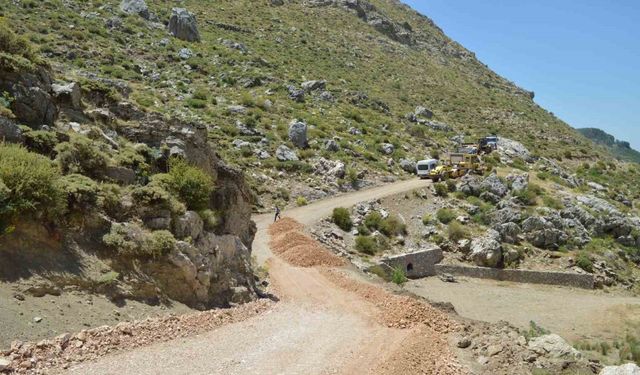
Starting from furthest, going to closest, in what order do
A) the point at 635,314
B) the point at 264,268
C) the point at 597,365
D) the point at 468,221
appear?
the point at 468,221 < the point at 635,314 < the point at 264,268 < the point at 597,365

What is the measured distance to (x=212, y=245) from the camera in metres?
13.5

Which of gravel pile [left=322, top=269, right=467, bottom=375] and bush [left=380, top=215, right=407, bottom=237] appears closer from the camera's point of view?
gravel pile [left=322, top=269, right=467, bottom=375]

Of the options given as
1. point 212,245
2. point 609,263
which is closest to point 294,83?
point 609,263

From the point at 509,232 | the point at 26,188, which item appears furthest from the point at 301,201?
the point at 26,188

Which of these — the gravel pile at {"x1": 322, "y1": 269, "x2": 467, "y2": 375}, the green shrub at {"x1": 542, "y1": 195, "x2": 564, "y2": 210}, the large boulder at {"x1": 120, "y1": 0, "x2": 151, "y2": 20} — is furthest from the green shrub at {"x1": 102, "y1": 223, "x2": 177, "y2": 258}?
the large boulder at {"x1": 120, "y1": 0, "x2": 151, "y2": 20}

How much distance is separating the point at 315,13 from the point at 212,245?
264ft

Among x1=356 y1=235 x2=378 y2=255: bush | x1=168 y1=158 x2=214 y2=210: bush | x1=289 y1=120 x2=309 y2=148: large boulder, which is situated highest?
x1=289 y1=120 x2=309 y2=148: large boulder

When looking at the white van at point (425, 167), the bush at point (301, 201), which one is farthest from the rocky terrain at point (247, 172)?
the white van at point (425, 167)

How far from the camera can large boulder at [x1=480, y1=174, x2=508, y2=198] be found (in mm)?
39750

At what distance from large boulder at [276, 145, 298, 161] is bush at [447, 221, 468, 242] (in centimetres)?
1295

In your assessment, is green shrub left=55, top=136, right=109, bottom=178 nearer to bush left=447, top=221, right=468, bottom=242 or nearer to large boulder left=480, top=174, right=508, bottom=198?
bush left=447, top=221, right=468, bottom=242

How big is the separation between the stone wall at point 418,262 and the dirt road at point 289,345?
11.6 meters

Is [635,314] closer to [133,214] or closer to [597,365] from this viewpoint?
[597,365]

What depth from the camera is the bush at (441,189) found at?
39.3 m
